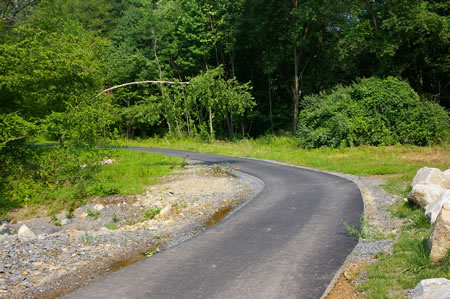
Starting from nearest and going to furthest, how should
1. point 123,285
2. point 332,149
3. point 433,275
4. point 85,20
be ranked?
point 433,275 → point 123,285 → point 332,149 → point 85,20

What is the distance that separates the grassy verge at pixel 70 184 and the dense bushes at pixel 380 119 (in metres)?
12.3

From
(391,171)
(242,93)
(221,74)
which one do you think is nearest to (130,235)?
(391,171)

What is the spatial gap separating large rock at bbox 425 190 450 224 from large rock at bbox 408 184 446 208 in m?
0.55

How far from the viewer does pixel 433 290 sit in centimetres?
400

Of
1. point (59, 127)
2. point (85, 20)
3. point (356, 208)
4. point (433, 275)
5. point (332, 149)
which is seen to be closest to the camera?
point (433, 275)

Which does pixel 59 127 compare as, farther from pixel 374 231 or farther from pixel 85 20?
pixel 85 20

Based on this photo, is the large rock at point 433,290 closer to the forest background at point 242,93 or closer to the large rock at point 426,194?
the forest background at point 242,93

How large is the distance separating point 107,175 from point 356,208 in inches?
488

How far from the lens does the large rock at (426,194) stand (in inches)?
335

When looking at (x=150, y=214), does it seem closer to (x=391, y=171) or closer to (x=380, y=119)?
(x=391, y=171)

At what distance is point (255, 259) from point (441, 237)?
3220 mm

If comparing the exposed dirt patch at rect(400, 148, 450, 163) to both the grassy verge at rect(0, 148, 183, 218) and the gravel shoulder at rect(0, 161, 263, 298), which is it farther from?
the grassy verge at rect(0, 148, 183, 218)

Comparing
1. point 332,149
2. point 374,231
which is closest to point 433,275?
point 374,231

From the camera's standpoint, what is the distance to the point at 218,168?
62.8 ft
